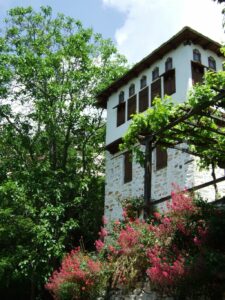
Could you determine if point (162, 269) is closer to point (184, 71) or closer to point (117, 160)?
point (184, 71)

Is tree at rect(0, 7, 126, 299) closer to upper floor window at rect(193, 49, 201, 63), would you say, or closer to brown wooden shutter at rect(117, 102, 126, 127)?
brown wooden shutter at rect(117, 102, 126, 127)

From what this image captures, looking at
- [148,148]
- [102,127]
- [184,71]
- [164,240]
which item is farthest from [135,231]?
[102,127]

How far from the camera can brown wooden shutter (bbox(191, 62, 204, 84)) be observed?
47.5 feet

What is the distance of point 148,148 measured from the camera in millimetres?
9766

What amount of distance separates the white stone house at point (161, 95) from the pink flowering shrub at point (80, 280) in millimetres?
5366

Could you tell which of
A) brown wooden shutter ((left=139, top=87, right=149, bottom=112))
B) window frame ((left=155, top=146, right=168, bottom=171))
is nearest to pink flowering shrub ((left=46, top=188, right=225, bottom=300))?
window frame ((left=155, top=146, right=168, bottom=171))

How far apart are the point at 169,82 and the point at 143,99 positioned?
5.39 ft

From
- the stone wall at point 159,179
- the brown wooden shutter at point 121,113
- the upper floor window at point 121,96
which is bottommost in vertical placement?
the stone wall at point 159,179

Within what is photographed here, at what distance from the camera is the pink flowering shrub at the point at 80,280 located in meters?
8.83

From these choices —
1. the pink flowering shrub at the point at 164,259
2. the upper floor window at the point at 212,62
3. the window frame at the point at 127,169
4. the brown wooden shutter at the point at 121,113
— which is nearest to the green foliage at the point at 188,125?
the pink flowering shrub at the point at 164,259

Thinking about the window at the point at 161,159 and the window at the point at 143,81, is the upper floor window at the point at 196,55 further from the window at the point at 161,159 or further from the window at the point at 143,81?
the window at the point at 161,159

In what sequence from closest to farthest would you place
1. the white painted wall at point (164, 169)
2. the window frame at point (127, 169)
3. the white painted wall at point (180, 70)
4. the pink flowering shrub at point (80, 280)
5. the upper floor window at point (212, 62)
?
the pink flowering shrub at point (80, 280) → the white painted wall at point (164, 169) → the white painted wall at point (180, 70) → the upper floor window at point (212, 62) → the window frame at point (127, 169)

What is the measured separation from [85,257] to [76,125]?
1016 cm

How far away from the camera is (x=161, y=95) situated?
15.4m
